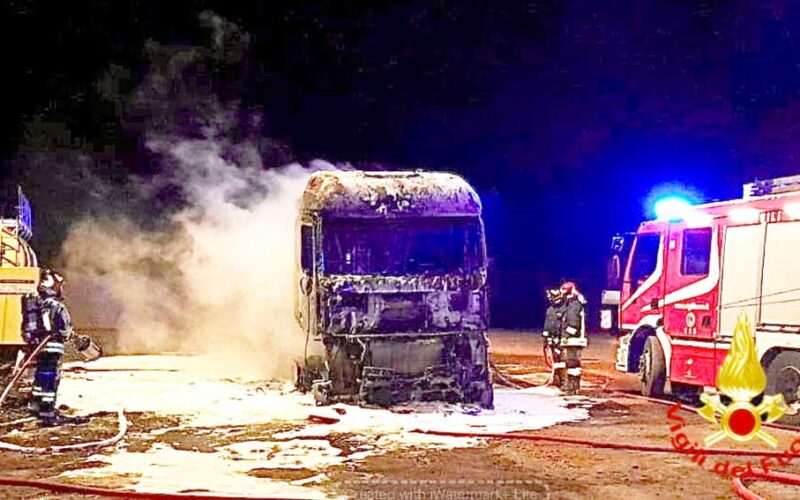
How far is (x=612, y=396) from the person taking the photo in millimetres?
14008

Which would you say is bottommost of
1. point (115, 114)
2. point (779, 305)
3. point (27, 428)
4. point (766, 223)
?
point (27, 428)

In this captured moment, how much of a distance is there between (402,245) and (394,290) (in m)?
0.63

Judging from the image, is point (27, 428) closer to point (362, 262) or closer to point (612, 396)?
point (362, 262)

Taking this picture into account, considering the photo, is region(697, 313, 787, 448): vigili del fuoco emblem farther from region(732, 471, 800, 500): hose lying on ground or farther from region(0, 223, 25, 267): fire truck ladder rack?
region(0, 223, 25, 267): fire truck ladder rack

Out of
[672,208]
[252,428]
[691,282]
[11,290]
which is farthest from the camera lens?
[11,290]

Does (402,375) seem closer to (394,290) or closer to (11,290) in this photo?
(394,290)

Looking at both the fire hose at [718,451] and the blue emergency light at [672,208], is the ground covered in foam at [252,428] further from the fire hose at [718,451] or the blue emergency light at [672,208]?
the blue emergency light at [672,208]

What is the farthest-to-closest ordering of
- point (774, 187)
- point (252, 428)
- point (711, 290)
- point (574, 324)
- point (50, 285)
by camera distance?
point (574, 324) < point (711, 290) < point (774, 187) < point (50, 285) < point (252, 428)

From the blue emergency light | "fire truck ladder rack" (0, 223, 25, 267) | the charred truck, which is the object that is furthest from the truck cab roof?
"fire truck ladder rack" (0, 223, 25, 267)

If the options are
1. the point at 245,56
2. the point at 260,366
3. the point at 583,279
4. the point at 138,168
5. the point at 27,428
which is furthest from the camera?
the point at 583,279

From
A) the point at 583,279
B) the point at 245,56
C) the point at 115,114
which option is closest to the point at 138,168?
the point at 115,114

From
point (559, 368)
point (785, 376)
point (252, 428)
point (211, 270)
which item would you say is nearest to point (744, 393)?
point (785, 376)

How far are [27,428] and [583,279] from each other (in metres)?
27.3

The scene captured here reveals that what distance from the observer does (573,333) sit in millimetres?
13609
